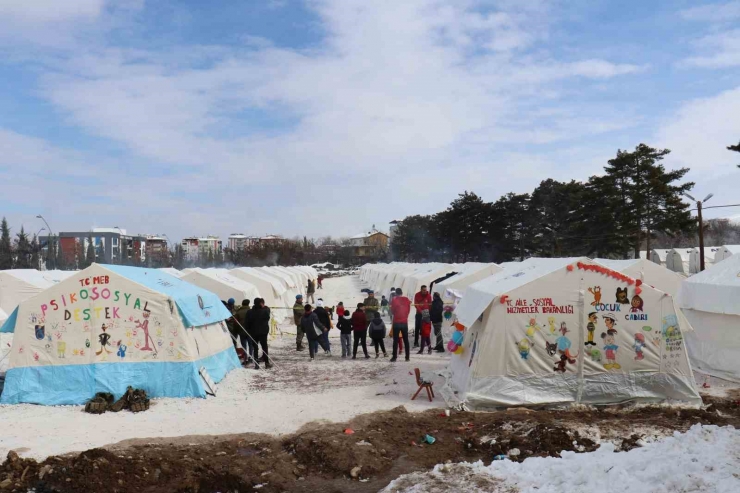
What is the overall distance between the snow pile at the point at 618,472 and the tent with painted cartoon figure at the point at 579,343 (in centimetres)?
322

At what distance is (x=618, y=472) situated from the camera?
227 inches

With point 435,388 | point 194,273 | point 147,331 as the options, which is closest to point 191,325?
point 147,331

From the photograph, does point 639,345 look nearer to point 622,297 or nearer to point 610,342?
point 610,342

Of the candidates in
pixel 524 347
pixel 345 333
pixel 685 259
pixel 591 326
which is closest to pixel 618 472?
pixel 524 347

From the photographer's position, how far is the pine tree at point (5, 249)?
194 feet

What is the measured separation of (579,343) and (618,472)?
15.8 ft

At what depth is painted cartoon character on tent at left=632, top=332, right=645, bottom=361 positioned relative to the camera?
10.4 m

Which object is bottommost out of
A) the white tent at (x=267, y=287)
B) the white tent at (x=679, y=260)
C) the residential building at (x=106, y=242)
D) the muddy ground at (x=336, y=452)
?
the muddy ground at (x=336, y=452)

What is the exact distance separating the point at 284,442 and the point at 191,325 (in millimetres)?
4165

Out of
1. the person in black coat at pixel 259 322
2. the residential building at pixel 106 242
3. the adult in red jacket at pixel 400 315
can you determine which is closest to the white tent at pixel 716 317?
the adult in red jacket at pixel 400 315

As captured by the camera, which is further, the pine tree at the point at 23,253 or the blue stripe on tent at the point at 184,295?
the pine tree at the point at 23,253

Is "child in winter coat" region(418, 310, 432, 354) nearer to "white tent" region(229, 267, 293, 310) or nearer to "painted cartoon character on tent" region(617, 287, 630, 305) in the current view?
"painted cartoon character on tent" region(617, 287, 630, 305)

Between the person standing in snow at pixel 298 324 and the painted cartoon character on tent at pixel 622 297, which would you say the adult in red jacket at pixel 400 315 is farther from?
the painted cartoon character on tent at pixel 622 297

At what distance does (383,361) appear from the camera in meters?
15.2
